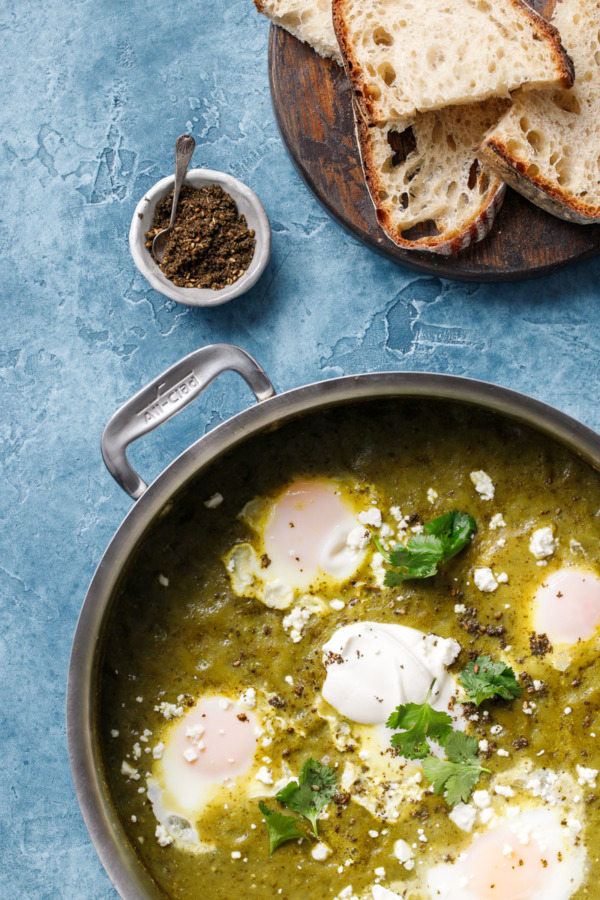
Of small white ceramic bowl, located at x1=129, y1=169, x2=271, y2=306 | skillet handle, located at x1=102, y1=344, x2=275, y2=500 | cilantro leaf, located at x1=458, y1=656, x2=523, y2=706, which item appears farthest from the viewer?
small white ceramic bowl, located at x1=129, y1=169, x2=271, y2=306

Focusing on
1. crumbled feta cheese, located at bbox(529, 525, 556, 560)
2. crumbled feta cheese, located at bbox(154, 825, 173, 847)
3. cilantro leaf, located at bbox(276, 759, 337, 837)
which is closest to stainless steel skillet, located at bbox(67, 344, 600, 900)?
crumbled feta cheese, located at bbox(154, 825, 173, 847)

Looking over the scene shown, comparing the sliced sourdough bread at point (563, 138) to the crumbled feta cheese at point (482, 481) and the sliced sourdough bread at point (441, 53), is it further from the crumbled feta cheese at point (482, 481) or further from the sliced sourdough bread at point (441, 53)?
the crumbled feta cheese at point (482, 481)

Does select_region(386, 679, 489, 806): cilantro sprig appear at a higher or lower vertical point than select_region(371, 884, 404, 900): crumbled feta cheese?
higher

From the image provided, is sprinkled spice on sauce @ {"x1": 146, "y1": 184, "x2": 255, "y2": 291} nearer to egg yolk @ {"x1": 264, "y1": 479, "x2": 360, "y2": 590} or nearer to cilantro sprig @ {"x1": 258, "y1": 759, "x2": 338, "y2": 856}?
egg yolk @ {"x1": 264, "y1": 479, "x2": 360, "y2": 590}

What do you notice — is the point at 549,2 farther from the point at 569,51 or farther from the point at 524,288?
the point at 524,288

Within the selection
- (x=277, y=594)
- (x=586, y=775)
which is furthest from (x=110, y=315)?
(x=586, y=775)
